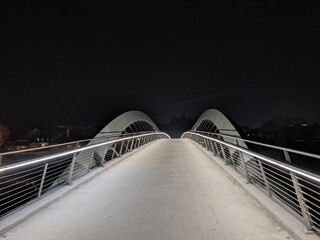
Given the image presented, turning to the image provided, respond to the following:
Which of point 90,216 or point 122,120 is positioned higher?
point 122,120

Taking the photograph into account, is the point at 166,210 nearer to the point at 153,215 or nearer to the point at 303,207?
the point at 153,215

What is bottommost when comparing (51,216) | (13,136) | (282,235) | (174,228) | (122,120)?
(282,235)

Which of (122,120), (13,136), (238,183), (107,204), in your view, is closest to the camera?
(107,204)

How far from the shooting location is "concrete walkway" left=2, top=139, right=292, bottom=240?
15.5 ft

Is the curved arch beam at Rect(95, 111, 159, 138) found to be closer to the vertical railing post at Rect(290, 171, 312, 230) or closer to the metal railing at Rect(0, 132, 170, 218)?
the metal railing at Rect(0, 132, 170, 218)

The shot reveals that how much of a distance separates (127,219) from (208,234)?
1411 mm

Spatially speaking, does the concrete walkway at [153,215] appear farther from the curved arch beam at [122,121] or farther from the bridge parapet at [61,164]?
the curved arch beam at [122,121]

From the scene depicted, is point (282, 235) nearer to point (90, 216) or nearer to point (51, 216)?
point (90, 216)

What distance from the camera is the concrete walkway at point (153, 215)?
4738mm

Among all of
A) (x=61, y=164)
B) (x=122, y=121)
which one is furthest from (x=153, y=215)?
(x=122, y=121)

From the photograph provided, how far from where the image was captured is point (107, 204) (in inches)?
260

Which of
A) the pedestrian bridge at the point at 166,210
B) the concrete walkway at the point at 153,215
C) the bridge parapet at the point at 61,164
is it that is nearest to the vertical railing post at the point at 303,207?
the pedestrian bridge at the point at 166,210

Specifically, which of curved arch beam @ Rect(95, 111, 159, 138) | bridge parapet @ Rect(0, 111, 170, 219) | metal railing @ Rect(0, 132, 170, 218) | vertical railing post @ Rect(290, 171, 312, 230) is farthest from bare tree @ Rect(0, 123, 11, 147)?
vertical railing post @ Rect(290, 171, 312, 230)

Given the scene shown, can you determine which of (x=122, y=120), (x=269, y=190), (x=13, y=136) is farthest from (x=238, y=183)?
(x=13, y=136)
